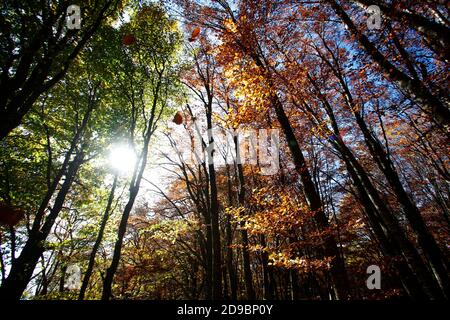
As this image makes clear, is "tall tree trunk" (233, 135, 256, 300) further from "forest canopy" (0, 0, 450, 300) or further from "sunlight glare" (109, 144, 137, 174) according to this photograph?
"sunlight glare" (109, 144, 137, 174)

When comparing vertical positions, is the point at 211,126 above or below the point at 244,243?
above

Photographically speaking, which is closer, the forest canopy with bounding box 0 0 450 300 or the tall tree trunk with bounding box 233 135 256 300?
the forest canopy with bounding box 0 0 450 300

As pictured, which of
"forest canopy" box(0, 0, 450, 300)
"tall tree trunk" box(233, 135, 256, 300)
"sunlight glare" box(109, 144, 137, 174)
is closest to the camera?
"forest canopy" box(0, 0, 450, 300)

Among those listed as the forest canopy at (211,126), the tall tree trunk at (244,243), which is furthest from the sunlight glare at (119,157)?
the tall tree trunk at (244,243)

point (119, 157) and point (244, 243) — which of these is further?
point (119, 157)

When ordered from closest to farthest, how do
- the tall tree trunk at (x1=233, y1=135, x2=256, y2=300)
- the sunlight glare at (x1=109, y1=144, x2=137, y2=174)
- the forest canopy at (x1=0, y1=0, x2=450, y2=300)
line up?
the forest canopy at (x1=0, y1=0, x2=450, y2=300), the tall tree trunk at (x1=233, y1=135, x2=256, y2=300), the sunlight glare at (x1=109, y1=144, x2=137, y2=174)

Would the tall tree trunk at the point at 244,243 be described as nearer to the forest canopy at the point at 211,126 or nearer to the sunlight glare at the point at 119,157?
the forest canopy at the point at 211,126

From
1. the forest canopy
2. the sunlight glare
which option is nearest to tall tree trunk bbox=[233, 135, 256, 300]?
the forest canopy

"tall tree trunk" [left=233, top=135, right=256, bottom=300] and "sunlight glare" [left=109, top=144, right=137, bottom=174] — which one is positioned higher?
"sunlight glare" [left=109, top=144, right=137, bottom=174]

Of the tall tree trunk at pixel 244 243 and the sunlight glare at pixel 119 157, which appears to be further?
the sunlight glare at pixel 119 157

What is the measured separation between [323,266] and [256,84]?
6.06 meters

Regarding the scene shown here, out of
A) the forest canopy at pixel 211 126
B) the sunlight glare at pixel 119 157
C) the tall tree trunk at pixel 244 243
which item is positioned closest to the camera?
the forest canopy at pixel 211 126

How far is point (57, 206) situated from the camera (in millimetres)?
9125

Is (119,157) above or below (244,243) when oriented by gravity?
above
